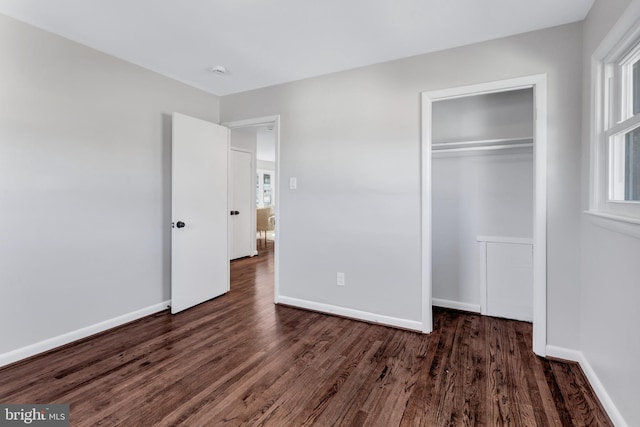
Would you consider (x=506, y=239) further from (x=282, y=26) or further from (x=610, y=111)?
(x=282, y=26)

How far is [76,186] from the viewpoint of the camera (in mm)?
2547

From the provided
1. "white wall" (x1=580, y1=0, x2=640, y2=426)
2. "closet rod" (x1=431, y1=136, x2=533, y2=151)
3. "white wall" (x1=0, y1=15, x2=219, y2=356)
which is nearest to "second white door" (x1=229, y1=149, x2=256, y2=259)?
"white wall" (x1=0, y1=15, x2=219, y2=356)

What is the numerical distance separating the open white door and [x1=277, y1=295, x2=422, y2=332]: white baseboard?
0.86m

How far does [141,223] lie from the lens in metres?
3.06

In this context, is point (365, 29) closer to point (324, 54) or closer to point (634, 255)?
point (324, 54)

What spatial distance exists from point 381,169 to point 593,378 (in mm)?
2002

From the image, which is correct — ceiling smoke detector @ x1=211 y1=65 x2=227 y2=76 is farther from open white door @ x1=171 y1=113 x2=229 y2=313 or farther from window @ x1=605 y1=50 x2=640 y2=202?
window @ x1=605 y1=50 x2=640 y2=202

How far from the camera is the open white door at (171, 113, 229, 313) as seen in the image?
3.18m

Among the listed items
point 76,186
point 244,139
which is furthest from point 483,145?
point 244,139

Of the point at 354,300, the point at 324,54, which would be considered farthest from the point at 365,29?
the point at 354,300

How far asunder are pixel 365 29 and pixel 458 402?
249cm

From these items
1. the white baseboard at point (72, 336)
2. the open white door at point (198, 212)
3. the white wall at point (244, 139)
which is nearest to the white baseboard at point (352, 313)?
the open white door at point (198, 212)

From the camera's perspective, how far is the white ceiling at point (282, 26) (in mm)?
2053

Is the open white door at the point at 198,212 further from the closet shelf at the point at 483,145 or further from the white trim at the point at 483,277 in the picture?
the white trim at the point at 483,277
